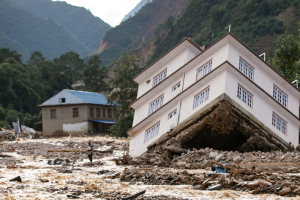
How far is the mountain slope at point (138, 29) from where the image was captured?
551 ft

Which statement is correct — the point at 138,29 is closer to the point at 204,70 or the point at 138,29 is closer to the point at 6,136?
the point at 6,136

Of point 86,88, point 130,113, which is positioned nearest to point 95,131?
point 130,113

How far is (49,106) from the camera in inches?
2202

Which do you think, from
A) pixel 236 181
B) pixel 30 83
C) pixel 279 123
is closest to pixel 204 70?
pixel 279 123

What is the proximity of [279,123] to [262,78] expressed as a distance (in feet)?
10.8

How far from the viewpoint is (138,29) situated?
7160 inches

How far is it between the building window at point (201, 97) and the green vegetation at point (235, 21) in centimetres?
6599

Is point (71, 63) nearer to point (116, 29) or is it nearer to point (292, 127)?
point (116, 29)

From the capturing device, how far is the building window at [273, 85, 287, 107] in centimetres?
2544

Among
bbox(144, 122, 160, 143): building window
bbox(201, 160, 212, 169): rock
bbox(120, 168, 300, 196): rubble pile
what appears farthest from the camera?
bbox(144, 122, 160, 143): building window

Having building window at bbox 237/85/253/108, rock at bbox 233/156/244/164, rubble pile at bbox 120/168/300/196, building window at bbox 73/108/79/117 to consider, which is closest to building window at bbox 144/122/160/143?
building window at bbox 237/85/253/108

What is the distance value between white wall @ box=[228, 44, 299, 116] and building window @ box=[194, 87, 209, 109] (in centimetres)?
262

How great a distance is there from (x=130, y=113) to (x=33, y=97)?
4365cm

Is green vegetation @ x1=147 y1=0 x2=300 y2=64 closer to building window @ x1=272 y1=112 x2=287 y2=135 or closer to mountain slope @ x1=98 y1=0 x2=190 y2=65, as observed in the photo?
mountain slope @ x1=98 y1=0 x2=190 y2=65
